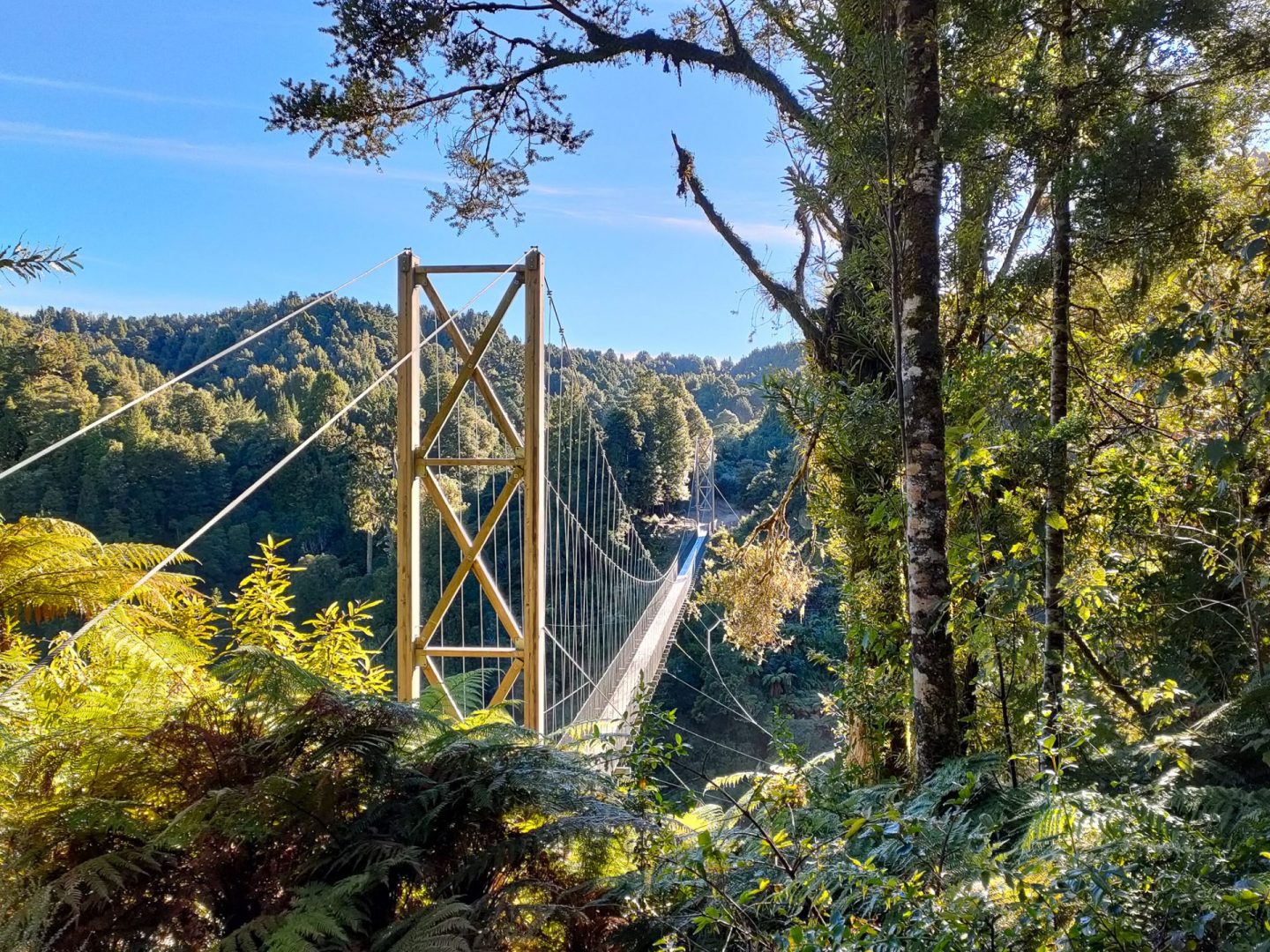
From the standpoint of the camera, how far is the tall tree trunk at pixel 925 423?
135cm

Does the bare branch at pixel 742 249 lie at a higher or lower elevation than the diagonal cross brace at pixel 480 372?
higher

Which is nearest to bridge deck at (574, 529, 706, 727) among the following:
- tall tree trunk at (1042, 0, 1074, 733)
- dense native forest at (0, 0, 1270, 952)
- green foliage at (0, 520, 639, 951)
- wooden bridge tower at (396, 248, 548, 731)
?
wooden bridge tower at (396, 248, 548, 731)

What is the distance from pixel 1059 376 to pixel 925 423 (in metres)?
0.58

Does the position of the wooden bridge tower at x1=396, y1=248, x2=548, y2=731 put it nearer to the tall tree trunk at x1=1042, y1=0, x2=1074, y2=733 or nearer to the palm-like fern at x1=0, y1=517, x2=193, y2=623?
the palm-like fern at x1=0, y1=517, x2=193, y2=623

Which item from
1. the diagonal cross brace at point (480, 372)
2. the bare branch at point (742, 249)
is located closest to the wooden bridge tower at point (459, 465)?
the diagonal cross brace at point (480, 372)

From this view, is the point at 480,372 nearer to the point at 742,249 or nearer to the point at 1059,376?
the point at 742,249

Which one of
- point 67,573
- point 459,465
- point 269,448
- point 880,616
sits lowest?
point 880,616

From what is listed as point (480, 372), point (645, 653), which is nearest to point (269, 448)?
point (645, 653)

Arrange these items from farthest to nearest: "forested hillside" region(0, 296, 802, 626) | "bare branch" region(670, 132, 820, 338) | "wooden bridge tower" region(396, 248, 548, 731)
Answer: "forested hillside" region(0, 296, 802, 626) → "bare branch" region(670, 132, 820, 338) → "wooden bridge tower" region(396, 248, 548, 731)

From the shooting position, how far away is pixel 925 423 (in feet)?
4.43

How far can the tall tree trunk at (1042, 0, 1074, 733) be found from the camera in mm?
1501

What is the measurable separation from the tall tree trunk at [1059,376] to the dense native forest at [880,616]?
0.4 inches

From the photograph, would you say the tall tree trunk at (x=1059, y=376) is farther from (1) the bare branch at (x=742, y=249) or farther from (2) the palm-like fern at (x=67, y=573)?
(2) the palm-like fern at (x=67, y=573)

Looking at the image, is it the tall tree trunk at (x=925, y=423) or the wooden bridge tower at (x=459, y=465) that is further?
the wooden bridge tower at (x=459, y=465)
